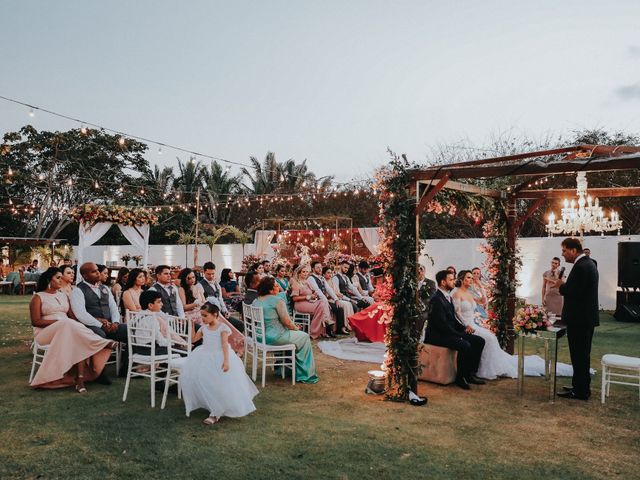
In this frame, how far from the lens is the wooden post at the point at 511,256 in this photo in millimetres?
7934

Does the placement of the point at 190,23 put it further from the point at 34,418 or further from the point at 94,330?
the point at 34,418

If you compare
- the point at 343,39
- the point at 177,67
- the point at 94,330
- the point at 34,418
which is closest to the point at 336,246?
the point at 177,67

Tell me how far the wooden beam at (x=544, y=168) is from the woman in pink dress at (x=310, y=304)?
4.66 metres

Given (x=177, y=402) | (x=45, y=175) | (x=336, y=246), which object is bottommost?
(x=177, y=402)

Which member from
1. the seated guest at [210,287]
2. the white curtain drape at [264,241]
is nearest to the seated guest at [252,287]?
the seated guest at [210,287]

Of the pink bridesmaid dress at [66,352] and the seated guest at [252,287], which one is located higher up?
the seated guest at [252,287]

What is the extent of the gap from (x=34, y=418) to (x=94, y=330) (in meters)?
1.59

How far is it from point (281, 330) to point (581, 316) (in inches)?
134

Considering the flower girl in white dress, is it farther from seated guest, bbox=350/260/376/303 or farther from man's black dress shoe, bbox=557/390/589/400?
seated guest, bbox=350/260/376/303

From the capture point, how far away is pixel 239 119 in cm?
2064

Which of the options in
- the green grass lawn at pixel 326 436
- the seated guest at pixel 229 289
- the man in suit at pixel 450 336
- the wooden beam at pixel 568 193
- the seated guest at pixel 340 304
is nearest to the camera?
the green grass lawn at pixel 326 436

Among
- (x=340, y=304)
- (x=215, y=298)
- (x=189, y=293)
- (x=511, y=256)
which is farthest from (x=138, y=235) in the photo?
(x=511, y=256)

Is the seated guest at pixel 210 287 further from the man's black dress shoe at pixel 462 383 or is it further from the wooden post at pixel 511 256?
the wooden post at pixel 511 256

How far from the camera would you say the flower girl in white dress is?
4.66 metres
